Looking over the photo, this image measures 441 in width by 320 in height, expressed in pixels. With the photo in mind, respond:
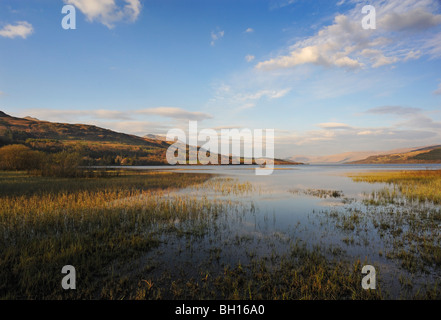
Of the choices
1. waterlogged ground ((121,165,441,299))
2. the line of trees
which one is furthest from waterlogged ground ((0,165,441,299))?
the line of trees

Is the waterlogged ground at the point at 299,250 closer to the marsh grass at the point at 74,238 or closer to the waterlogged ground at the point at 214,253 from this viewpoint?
the waterlogged ground at the point at 214,253

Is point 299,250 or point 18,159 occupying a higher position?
point 18,159

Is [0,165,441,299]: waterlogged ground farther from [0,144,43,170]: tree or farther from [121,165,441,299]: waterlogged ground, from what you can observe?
[0,144,43,170]: tree

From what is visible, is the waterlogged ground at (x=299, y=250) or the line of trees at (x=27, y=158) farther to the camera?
the line of trees at (x=27, y=158)

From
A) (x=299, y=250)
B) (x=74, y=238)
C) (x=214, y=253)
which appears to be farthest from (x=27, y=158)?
(x=299, y=250)

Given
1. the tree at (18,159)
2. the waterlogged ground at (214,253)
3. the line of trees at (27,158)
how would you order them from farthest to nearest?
the tree at (18,159) < the line of trees at (27,158) < the waterlogged ground at (214,253)

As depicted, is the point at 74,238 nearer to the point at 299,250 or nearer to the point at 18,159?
the point at 299,250

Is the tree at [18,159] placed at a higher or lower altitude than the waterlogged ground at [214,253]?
higher

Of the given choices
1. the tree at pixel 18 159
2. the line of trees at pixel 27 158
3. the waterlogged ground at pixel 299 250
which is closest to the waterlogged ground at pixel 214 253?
the waterlogged ground at pixel 299 250

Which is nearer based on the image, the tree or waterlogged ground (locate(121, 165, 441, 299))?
waterlogged ground (locate(121, 165, 441, 299))

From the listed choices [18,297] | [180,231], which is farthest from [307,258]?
[18,297]

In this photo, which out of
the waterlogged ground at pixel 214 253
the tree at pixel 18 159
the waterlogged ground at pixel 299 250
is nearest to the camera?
the waterlogged ground at pixel 214 253

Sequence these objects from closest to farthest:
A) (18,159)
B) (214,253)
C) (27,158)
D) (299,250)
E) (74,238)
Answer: (214,253) < (299,250) < (74,238) < (18,159) < (27,158)
